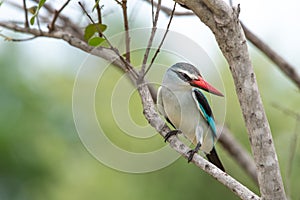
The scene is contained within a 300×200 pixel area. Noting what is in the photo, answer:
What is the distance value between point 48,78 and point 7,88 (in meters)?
0.45

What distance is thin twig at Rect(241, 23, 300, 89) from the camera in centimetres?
231

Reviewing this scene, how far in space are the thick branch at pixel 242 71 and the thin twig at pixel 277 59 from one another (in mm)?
1040

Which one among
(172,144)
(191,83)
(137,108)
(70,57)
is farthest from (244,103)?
(70,57)

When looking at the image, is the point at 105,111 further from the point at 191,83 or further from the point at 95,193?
the point at 95,193

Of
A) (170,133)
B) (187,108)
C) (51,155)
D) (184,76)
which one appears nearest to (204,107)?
(187,108)

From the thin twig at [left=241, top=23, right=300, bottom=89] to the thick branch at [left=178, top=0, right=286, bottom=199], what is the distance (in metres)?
1.04

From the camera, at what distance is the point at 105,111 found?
307 centimetres

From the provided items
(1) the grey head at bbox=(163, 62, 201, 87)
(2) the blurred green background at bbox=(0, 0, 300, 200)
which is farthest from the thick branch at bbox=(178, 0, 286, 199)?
(2) the blurred green background at bbox=(0, 0, 300, 200)

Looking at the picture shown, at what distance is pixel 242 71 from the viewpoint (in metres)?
1.27

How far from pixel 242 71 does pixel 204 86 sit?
14.5 inches

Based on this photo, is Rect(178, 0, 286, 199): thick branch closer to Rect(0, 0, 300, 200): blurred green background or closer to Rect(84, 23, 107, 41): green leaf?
Rect(84, 23, 107, 41): green leaf

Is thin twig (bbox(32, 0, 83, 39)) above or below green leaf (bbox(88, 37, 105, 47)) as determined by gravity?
above

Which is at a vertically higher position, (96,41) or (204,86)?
(96,41)

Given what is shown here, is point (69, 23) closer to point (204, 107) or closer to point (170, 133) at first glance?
point (204, 107)
